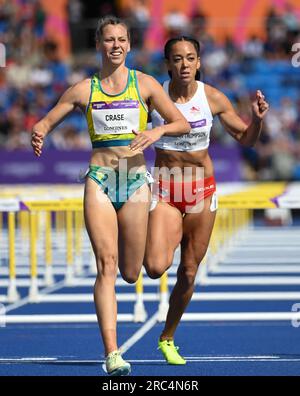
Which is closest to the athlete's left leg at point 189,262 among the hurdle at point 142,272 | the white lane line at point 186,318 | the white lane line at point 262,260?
the hurdle at point 142,272

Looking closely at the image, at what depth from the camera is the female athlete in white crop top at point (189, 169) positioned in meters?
8.71

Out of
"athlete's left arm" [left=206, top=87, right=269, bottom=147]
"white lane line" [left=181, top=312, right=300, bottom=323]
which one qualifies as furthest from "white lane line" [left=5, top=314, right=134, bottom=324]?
"athlete's left arm" [left=206, top=87, right=269, bottom=147]

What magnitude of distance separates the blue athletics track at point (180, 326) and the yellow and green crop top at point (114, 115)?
4.86 ft

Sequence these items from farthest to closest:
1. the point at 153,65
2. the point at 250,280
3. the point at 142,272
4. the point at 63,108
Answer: the point at 153,65
the point at 250,280
the point at 142,272
the point at 63,108

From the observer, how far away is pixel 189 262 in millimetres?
8789

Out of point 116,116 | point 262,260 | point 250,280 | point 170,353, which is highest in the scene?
point 116,116

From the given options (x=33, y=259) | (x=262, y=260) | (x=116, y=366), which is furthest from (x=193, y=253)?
(x=262, y=260)

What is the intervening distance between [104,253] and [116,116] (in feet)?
2.85

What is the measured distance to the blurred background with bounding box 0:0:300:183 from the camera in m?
26.5

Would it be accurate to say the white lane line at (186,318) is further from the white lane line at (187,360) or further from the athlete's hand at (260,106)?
the athlete's hand at (260,106)

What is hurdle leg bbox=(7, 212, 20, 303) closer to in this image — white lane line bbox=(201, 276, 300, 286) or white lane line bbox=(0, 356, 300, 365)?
white lane line bbox=(201, 276, 300, 286)

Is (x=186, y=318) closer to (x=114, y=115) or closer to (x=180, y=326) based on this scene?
(x=180, y=326)
